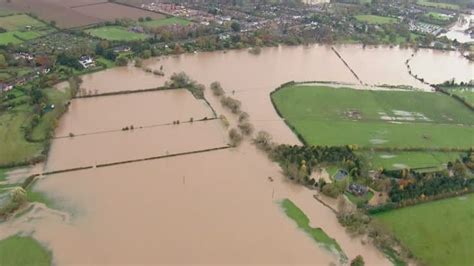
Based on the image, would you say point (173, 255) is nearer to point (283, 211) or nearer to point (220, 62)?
point (283, 211)

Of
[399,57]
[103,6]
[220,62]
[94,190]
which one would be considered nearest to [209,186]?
[94,190]

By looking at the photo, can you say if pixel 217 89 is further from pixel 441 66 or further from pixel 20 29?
pixel 20 29

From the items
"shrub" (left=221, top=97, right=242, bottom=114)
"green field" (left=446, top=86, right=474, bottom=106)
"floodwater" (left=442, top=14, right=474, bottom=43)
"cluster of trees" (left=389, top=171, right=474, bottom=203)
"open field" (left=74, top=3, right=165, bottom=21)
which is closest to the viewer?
"cluster of trees" (left=389, top=171, right=474, bottom=203)

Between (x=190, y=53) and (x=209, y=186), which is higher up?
(x=190, y=53)

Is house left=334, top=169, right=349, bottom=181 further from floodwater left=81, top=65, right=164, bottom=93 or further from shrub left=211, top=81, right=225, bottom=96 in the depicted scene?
floodwater left=81, top=65, right=164, bottom=93

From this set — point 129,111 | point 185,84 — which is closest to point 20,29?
point 185,84

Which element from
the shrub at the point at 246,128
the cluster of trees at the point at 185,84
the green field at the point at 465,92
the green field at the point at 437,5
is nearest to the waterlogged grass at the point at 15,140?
the cluster of trees at the point at 185,84

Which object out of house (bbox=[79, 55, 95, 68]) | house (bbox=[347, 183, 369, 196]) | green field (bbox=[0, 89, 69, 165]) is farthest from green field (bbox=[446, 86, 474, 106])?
green field (bbox=[0, 89, 69, 165])
